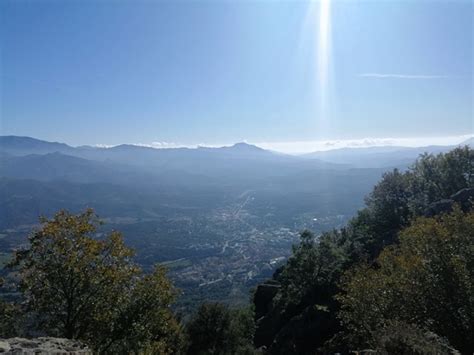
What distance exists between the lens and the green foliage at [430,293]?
1373cm

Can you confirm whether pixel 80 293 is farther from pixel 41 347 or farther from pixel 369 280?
pixel 369 280

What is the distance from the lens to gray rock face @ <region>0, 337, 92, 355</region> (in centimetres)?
895

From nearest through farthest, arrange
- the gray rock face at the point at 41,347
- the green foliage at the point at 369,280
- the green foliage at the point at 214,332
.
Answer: the gray rock face at the point at 41,347, the green foliage at the point at 369,280, the green foliage at the point at 214,332

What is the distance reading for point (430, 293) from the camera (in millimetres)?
14586

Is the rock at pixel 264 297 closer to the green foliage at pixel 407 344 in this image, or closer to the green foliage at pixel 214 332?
the green foliage at pixel 214 332

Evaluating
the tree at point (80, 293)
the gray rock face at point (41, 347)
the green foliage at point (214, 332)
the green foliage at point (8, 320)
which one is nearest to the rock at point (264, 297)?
the green foliage at point (214, 332)

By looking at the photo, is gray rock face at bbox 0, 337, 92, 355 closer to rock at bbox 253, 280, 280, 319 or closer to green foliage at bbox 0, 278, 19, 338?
green foliage at bbox 0, 278, 19, 338

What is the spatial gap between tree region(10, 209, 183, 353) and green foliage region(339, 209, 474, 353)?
940 cm

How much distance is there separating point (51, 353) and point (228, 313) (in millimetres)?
26138

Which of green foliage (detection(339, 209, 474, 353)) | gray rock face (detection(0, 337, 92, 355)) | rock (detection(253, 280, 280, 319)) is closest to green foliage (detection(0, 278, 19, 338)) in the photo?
gray rock face (detection(0, 337, 92, 355))

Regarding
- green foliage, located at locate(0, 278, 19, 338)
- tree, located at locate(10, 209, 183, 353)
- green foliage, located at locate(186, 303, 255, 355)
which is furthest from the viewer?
green foliage, located at locate(186, 303, 255, 355)

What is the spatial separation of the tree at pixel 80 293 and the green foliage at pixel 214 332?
1845 cm

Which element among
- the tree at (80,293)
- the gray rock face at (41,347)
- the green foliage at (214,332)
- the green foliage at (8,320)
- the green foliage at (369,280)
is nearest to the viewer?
the gray rock face at (41,347)

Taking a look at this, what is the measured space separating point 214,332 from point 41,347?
25.4m
